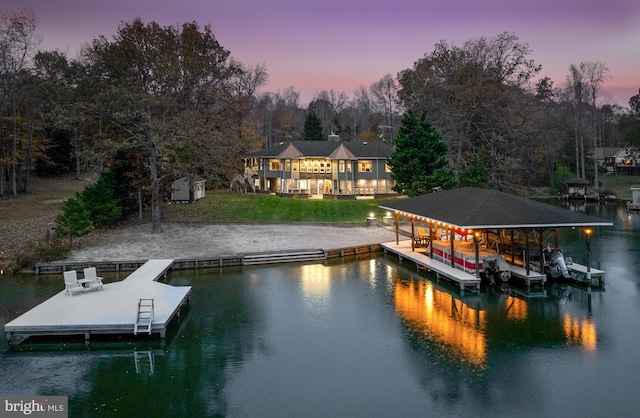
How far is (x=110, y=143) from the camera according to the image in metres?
30.6

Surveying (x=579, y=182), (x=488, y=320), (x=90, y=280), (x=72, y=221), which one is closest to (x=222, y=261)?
(x=90, y=280)

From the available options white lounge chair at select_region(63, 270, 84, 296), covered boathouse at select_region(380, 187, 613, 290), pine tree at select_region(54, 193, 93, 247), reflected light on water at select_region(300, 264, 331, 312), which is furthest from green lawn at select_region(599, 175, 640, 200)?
white lounge chair at select_region(63, 270, 84, 296)

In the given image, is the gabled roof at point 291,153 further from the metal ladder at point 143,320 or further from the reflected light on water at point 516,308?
the metal ladder at point 143,320

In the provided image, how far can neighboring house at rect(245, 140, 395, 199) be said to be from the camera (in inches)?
2165

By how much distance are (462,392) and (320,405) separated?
11.4 ft

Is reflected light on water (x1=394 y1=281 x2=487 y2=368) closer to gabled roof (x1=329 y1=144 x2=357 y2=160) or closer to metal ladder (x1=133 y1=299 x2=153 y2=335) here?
metal ladder (x1=133 y1=299 x2=153 y2=335)

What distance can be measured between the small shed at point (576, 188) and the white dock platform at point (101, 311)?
199 feet

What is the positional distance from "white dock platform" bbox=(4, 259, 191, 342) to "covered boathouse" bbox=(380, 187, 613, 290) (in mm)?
12332

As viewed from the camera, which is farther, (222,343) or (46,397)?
(222,343)

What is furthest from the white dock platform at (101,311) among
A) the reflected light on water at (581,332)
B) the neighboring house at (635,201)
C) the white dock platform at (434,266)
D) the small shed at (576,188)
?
the small shed at (576,188)

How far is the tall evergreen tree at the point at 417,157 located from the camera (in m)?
41.1

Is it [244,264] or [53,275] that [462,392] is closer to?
[244,264]

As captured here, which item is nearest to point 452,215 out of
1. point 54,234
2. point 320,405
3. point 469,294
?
point 469,294

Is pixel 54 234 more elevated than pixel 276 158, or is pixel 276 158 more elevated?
pixel 276 158
